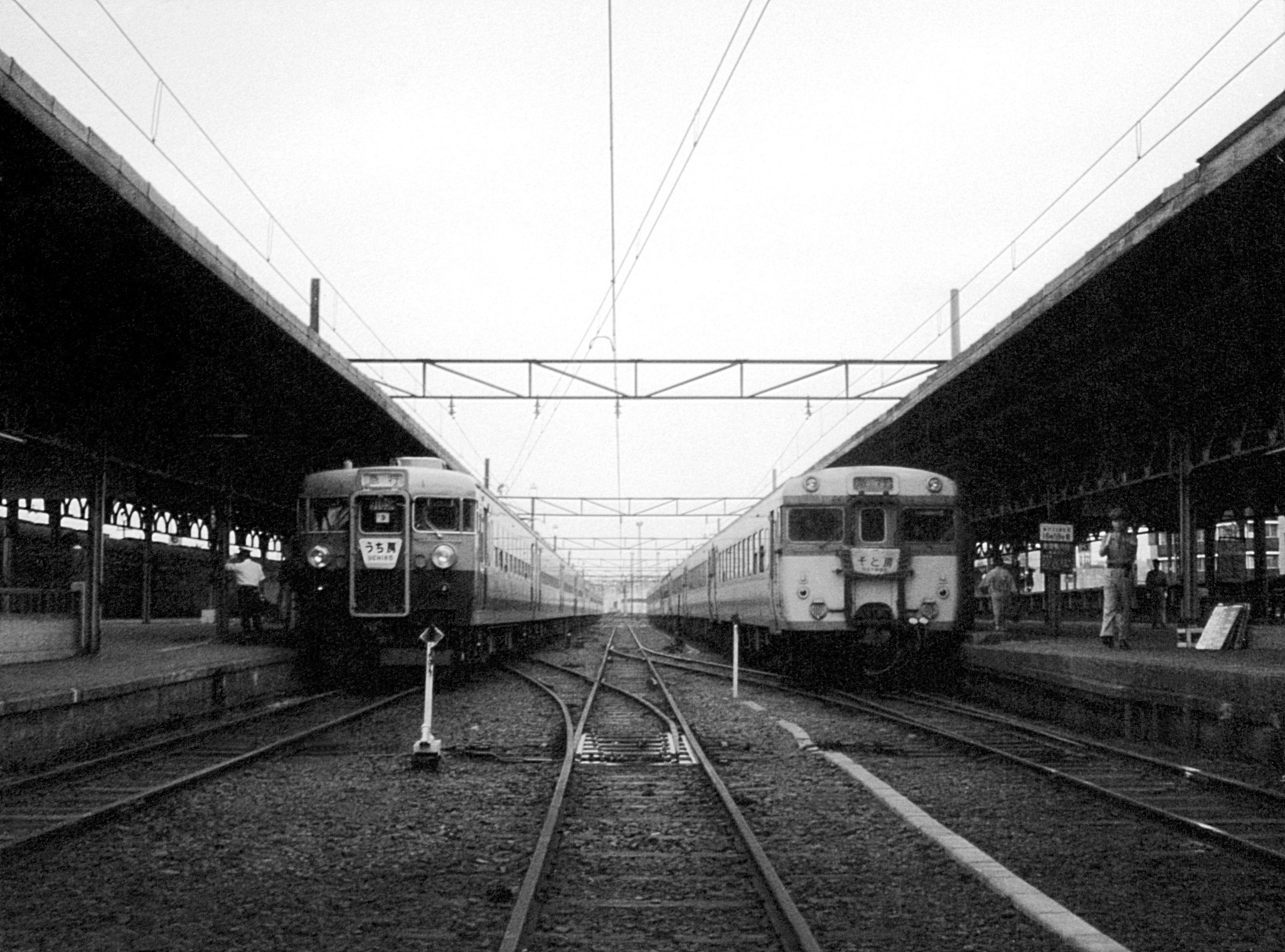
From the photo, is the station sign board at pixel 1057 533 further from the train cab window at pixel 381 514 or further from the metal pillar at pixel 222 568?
the metal pillar at pixel 222 568

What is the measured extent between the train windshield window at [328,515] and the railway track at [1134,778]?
6.82 m

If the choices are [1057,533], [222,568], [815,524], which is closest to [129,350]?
[222,568]

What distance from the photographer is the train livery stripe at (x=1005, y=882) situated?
4.93 meters

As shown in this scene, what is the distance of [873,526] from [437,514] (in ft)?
A: 18.3

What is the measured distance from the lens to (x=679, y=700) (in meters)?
16.4

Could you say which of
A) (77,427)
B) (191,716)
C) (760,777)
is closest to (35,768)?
(191,716)

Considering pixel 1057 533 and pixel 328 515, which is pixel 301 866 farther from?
pixel 1057 533

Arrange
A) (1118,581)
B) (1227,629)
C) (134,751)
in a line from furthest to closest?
(1118,581), (1227,629), (134,751)

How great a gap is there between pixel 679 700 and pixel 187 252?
27.4 feet

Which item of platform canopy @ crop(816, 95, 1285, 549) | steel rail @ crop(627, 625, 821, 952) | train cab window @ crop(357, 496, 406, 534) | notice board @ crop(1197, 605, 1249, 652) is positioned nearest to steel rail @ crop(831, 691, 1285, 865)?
steel rail @ crop(627, 625, 821, 952)

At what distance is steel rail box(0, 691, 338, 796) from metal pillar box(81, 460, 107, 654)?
2.75 m

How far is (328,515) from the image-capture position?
56.6ft

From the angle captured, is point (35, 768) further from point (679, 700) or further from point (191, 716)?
point (679, 700)

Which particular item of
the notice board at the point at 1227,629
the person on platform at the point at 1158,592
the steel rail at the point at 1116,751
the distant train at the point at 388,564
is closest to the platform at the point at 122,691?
the distant train at the point at 388,564
